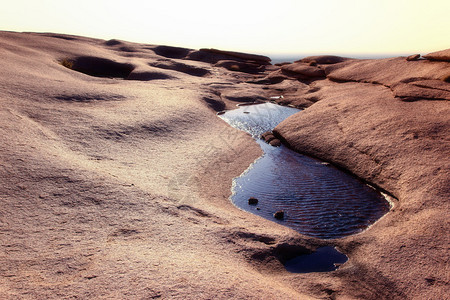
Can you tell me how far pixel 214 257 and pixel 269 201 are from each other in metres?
3.29

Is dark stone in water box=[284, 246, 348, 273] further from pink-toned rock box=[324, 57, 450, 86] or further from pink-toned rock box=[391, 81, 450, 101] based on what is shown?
pink-toned rock box=[324, 57, 450, 86]

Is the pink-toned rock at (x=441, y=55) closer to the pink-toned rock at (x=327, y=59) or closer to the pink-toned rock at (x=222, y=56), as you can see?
the pink-toned rock at (x=327, y=59)

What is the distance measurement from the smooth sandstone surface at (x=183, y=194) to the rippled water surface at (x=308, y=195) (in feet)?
1.36

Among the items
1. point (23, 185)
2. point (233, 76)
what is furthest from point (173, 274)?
point (233, 76)

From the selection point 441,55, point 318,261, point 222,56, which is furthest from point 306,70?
point 318,261

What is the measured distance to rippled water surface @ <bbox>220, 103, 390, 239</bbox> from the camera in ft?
21.1

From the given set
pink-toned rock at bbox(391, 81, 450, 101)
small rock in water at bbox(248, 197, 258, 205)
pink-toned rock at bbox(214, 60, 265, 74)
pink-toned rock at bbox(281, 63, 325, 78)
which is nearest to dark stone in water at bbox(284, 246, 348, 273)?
small rock in water at bbox(248, 197, 258, 205)

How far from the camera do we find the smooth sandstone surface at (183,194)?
12.5ft

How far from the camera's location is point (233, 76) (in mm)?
26188

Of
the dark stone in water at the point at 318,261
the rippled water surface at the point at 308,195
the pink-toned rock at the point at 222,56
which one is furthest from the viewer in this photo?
the pink-toned rock at the point at 222,56

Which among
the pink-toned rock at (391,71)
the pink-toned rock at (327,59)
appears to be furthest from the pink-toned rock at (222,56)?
the pink-toned rock at (391,71)

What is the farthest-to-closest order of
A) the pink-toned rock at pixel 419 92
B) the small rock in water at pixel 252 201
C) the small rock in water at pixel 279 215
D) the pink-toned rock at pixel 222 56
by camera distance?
the pink-toned rock at pixel 222 56, the pink-toned rock at pixel 419 92, the small rock in water at pixel 252 201, the small rock in water at pixel 279 215

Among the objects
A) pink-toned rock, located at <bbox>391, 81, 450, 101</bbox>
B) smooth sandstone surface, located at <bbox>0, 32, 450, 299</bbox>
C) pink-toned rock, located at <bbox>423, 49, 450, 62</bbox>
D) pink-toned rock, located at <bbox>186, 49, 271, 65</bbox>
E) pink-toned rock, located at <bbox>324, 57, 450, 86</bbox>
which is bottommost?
smooth sandstone surface, located at <bbox>0, 32, 450, 299</bbox>

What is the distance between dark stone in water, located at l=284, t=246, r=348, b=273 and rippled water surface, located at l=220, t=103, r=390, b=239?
1.94ft
